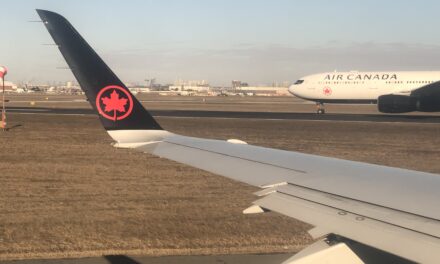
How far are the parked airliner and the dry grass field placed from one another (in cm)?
1903

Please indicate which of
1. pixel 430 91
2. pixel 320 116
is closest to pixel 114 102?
pixel 320 116

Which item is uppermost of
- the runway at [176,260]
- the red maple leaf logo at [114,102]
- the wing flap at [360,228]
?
the red maple leaf logo at [114,102]

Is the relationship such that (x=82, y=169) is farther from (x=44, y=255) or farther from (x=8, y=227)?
(x=44, y=255)

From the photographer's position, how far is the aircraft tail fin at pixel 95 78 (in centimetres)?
505

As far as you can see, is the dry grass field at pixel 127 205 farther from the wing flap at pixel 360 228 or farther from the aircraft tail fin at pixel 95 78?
the wing flap at pixel 360 228

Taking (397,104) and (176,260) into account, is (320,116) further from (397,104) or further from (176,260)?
(176,260)

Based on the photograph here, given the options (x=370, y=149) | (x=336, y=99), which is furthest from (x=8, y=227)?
(x=336, y=99)

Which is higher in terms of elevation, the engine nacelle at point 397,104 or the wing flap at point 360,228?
the wing flap at point 360,228

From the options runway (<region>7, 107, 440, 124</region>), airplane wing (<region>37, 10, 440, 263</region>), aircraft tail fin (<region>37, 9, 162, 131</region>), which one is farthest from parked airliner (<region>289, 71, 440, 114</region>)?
aircraft tail fin (<region>37, 9, 162, 131</region>)

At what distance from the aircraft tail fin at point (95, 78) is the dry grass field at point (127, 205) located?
6.12 feet

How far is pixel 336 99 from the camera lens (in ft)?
140

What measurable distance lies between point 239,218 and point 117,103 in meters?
3.38

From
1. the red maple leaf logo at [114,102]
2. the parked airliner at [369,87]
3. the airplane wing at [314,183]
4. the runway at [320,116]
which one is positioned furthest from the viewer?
the parked airliner at [369,87]

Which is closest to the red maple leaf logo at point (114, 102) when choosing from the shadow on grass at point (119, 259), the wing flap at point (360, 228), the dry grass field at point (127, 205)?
the shadow on grass at point (119, 259)
